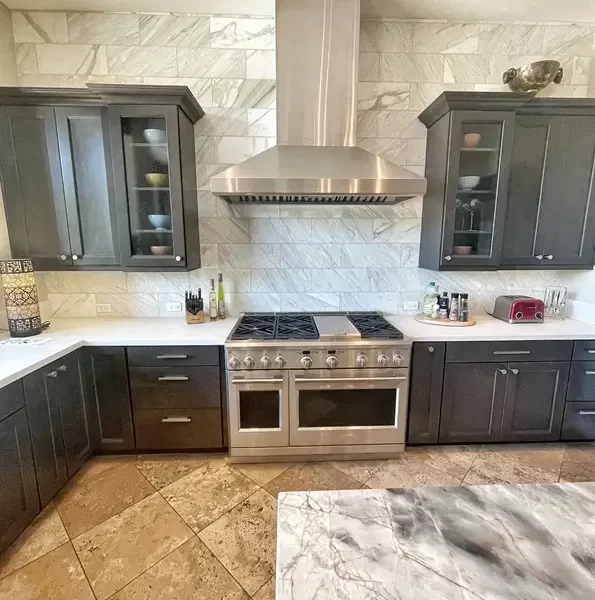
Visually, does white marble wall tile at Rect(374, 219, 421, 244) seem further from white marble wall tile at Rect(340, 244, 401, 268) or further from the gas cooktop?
the gas cooktop

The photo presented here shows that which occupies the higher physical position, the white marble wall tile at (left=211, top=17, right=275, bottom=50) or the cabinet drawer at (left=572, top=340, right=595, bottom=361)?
the white marble wall tile at (left=211, top=17, right=275, bottom=50)

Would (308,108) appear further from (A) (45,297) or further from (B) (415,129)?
(A) (45,297)

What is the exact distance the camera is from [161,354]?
7.55 feet

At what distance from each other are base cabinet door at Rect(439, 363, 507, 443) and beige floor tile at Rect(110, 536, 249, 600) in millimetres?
1716

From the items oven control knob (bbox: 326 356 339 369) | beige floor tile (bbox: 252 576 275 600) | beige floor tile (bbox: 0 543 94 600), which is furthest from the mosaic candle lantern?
beige floor tile (bbox: 252 576 275 600)

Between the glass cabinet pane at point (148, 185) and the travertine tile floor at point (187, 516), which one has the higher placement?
the glass cabinet pane at point (148, 185)

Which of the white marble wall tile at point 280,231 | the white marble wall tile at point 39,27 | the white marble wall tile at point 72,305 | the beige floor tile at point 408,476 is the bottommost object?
the beige floor tile at point 408,476

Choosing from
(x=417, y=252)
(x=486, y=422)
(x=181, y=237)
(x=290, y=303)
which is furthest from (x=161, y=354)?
(x=486, y=422)

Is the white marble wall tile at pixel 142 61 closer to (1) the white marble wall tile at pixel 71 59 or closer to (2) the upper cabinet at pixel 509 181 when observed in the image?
(1) the white marble wall tile at pixel 71 59

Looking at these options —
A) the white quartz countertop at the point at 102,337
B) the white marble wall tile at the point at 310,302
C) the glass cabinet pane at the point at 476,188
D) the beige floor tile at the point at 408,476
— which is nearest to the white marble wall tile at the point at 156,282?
the white quartz countertop at the point at 102,337

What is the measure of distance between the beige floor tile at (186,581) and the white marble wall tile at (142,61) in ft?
10.6

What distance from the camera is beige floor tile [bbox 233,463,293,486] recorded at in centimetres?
227

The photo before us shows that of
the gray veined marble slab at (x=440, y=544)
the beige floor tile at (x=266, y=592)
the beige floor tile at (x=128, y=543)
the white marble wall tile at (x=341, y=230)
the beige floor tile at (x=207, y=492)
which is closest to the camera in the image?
the gray veined marble slab at (x=440, y=544)

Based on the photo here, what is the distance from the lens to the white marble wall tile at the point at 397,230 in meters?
2.87
